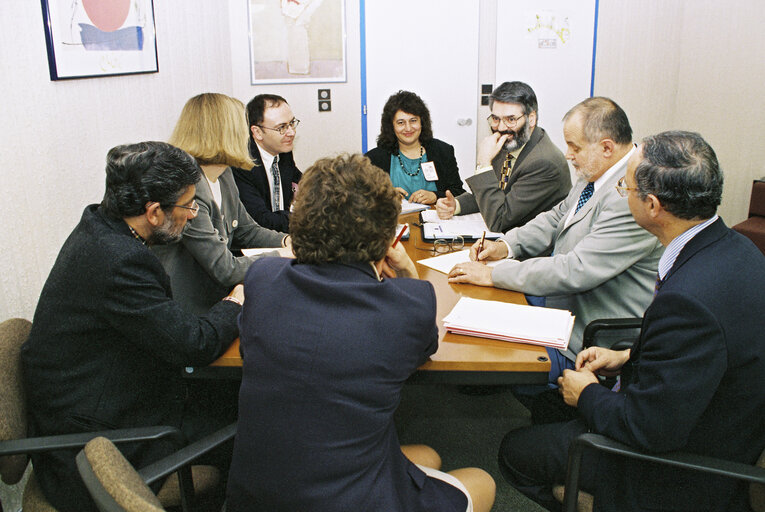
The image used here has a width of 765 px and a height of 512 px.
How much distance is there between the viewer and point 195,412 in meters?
1.83

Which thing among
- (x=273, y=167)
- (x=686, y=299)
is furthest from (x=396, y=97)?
(x=686, y=299)

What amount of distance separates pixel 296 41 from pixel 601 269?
3742mm

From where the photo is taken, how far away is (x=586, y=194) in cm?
250

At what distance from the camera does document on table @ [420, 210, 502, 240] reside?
2.77m

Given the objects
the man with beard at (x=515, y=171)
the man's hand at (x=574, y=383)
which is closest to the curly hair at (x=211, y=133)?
the man with beard at (x=515, y=171)

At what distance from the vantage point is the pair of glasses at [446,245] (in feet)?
8.50

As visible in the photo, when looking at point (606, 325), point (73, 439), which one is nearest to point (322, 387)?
point (73, 439)

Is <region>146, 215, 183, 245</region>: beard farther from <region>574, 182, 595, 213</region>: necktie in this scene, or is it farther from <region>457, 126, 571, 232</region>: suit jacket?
<region>457, 126, 571, 232</region>: suit jacket

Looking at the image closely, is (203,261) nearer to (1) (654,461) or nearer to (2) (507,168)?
(1) (654,461)

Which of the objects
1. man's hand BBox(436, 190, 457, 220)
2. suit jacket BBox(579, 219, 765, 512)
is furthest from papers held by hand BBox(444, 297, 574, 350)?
man's hand BBox(436, 190, 457, 220)

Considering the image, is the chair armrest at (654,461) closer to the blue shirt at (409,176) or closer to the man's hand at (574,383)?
the man's hand at (574,383)

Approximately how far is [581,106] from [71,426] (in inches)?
78.0

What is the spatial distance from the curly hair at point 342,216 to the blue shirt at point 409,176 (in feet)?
8.52

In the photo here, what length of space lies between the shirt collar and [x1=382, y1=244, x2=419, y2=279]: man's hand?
0.67 metres
